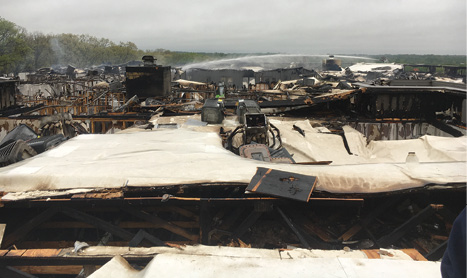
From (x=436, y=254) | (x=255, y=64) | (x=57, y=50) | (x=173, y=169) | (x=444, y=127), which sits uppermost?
(x=57, y=50)

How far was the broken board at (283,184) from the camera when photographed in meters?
4.32

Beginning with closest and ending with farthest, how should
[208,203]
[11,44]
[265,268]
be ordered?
[265,268]
[208,203]
[11,44]

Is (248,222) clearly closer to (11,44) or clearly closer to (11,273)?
(11,273)

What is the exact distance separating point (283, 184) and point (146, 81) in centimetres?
1383

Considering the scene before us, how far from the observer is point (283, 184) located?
457cm

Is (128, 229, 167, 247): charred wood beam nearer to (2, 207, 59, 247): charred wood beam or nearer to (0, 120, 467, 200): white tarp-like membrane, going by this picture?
(0, 120, 467, 200): white tarp-like membrane

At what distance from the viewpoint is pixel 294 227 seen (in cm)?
457

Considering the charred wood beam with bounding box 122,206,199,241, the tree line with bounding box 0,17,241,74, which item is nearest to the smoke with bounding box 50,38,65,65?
the tree line with bounding box 0,17,241,74

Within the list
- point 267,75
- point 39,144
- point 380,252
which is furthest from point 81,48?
point 380,252

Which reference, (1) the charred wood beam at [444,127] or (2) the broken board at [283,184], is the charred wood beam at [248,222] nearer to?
(2) the broken board at [283,184]

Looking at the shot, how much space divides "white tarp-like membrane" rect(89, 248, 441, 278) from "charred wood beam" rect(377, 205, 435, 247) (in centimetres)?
154

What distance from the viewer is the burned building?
16688mm

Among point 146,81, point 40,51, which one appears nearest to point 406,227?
point 146,81

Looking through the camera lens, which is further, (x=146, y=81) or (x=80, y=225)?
(x=146, y=81)
